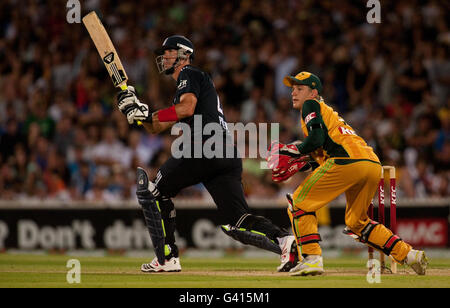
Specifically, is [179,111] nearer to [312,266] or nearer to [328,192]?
[328,192]

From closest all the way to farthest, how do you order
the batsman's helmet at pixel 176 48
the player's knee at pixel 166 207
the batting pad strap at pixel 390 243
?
the batting pad strap at pixel 390 243 < the player's knee at pixel 166 207 < the batsman's helmet at pixel 176 48

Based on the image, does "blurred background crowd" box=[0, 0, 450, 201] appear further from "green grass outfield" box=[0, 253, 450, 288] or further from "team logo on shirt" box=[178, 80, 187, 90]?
"team logo on shirt" box=[178, 80, 187, 90]

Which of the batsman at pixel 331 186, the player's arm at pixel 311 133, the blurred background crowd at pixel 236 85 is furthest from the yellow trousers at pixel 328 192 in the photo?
the blurred background crowd at pixel 236 85

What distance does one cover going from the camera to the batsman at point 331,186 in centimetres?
725

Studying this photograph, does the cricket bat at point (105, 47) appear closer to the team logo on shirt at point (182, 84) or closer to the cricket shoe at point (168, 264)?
the team logo on shirt at point (182, 84)

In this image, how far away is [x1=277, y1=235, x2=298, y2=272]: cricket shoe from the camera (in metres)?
7.61

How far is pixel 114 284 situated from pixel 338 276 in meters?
2.16

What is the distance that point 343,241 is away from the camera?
12289mm

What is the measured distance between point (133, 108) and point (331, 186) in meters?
2.12

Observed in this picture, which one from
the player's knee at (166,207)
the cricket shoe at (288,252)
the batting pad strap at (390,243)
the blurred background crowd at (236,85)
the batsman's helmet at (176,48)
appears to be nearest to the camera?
the batting pad strap at (390,243)

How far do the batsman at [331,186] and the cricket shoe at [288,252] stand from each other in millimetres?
242

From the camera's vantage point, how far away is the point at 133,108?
7809 millimetres

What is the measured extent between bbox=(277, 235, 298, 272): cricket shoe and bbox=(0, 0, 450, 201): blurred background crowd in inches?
219

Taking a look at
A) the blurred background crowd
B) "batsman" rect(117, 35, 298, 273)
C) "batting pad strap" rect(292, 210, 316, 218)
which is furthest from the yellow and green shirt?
the blurred background crowd
